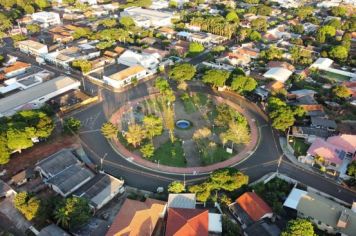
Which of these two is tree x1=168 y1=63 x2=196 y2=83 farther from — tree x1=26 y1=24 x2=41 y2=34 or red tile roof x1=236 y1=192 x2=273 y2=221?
tree x1=26 y1=24 x2=41 y2=34

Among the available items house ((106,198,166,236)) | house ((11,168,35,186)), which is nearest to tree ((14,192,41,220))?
house ((11,168,35,186))

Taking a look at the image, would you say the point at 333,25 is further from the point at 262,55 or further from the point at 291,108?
the point at 291,108

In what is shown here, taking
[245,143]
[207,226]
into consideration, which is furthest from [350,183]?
[207,226]

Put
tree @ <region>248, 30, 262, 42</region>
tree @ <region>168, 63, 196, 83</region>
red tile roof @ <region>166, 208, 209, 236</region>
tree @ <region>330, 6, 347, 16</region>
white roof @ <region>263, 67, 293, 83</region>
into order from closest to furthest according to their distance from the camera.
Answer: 1. red tile roof @ <region>166, 208, 209, 236</region>
2. tree @ <region>168, 63, 196, 83</region>
3. white roof @ <region>263, 67, 293, 83</region>
4. tree @ <region>248, 30, 262, 42</region>
5. tree @ <region>330, 6, 347, 16</region>

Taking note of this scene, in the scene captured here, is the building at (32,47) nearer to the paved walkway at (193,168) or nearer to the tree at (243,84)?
the paved walkway at (193,168)

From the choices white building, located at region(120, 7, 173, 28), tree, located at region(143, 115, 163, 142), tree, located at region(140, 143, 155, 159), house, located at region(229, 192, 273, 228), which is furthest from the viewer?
white building, located at region(120, 7, 173, 28)
